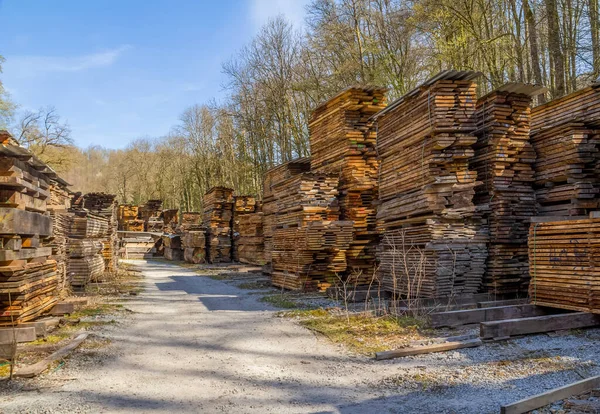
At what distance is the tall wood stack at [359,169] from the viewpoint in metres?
13.0

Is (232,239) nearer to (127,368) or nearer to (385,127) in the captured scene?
(385,127)

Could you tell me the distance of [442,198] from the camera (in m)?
9.55

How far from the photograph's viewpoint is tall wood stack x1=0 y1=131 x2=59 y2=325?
255 inches

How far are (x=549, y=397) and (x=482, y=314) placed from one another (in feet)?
11.9

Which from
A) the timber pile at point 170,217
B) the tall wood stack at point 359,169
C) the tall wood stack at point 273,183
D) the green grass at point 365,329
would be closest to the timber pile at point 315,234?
the tall wood stack at point 359,169

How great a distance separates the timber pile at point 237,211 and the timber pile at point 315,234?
1274 centimetres

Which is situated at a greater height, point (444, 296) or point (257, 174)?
point (257, 174)

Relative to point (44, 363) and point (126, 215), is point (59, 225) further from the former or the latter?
point (126, 215)

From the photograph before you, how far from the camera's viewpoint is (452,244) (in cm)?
934

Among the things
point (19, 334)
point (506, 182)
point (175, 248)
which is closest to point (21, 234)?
point (19, 334)

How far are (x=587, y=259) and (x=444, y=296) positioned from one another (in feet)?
8.99

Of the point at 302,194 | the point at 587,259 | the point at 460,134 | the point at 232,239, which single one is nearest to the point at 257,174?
the point at 232,239

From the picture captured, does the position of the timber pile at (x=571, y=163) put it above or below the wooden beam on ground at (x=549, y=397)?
above

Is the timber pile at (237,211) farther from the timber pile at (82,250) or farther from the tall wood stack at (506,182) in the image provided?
the tall wood stack at (506,182)
